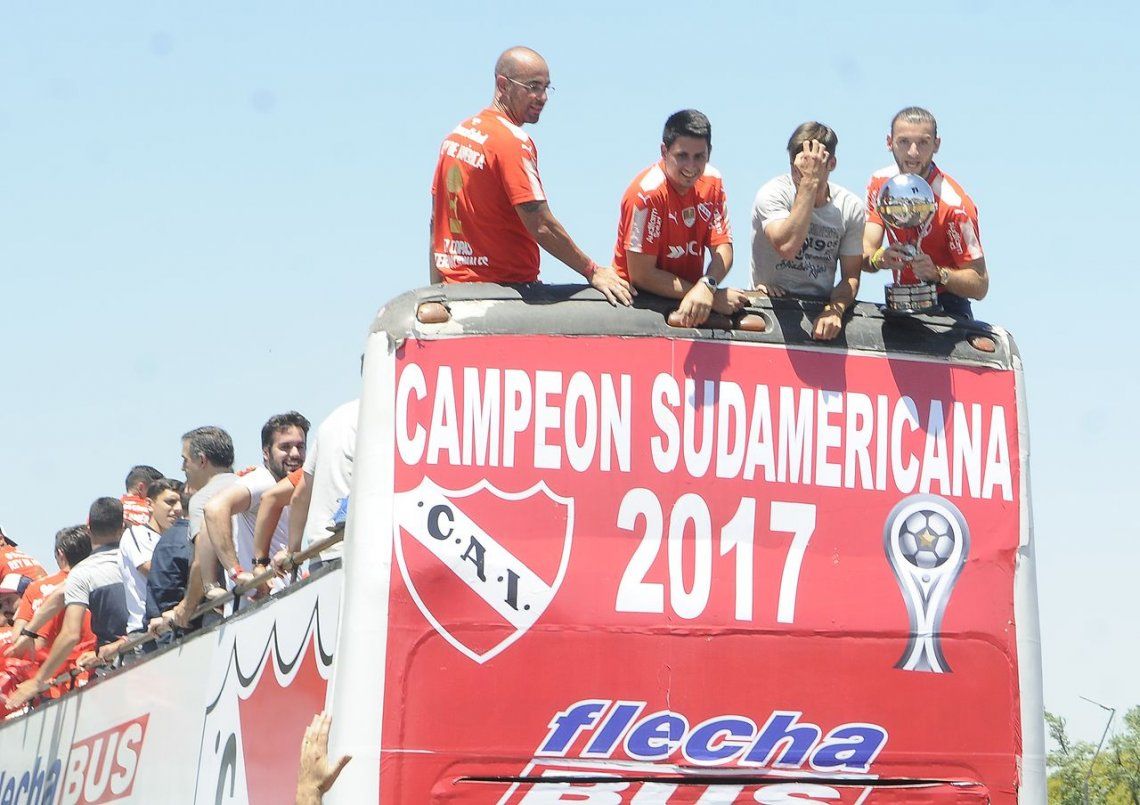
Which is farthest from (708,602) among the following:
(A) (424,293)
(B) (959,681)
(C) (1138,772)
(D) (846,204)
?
(C) (1138,772)

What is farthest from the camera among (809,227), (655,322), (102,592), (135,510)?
(135,510)

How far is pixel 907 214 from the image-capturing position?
20.1ft

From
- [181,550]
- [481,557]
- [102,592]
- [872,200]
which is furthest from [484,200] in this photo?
[102,592]

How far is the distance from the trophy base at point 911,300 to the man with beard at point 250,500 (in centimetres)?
344

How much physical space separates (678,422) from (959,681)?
121cm

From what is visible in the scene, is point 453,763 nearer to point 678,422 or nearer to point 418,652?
point 418,652

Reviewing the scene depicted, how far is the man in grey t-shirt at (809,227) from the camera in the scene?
6.37 metres

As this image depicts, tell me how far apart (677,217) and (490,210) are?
69 cm

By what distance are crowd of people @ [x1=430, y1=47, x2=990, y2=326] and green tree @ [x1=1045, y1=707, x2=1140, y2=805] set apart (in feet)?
71.1

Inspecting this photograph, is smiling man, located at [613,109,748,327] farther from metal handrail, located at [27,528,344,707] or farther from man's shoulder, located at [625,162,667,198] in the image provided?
metal handrail, located at [27,528,344,707]

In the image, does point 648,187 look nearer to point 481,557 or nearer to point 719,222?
point 719,222

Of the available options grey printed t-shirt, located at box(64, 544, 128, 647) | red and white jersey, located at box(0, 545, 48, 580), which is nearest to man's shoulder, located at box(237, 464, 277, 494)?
grey printed t-shirt, located at box(64, 544, 128, 647)

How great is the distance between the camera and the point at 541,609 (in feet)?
17.3

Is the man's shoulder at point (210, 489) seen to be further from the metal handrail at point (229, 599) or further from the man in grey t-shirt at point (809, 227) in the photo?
the man in grey t-shirt at point (809, 227)
